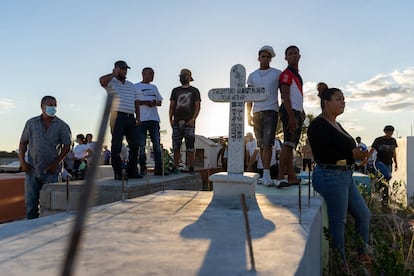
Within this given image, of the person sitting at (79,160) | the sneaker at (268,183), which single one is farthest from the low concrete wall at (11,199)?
the sneaker at (268,183)

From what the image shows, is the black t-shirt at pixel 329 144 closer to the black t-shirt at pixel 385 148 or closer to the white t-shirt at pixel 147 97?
the white t-shirt at pixel 147 97

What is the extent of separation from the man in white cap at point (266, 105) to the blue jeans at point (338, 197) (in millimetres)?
1395

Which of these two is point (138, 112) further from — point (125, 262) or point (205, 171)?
point (205, 171)

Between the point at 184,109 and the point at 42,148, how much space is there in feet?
7.82

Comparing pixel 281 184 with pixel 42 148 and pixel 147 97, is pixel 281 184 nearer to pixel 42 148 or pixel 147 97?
pixel 147 97

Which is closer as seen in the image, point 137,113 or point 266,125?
point 266,125

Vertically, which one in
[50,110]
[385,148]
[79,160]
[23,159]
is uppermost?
[50,110]

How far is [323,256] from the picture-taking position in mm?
3553

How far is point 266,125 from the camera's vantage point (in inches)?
193

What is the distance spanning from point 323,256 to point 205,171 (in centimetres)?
788

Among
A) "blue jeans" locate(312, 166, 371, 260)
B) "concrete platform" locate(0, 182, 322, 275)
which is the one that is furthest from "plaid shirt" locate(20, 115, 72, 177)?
"blue jeans" locate(312, 166, 371, 260)

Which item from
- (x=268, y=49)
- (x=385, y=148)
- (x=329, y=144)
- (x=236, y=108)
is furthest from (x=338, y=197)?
(x=385, y=148)

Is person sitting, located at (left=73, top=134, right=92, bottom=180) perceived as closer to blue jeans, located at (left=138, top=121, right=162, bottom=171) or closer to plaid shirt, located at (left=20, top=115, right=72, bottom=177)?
blue jeans, located at (left=138, top=121, right=162, bottom=171)

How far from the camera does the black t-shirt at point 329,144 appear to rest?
→ 3359mm
